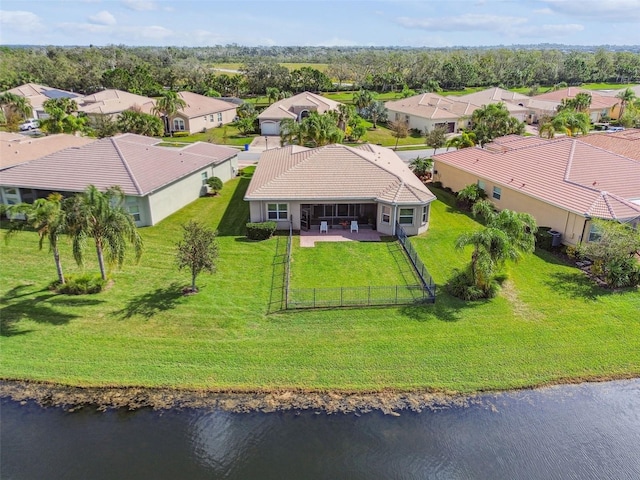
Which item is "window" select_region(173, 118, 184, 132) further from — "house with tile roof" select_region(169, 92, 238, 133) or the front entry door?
the front entry door

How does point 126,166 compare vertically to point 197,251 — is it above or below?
above

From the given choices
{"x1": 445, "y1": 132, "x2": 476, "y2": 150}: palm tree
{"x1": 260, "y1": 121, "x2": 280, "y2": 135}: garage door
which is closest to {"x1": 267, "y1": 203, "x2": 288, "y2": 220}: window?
{"x1": 445, "y1": 132, "x2": 476, "y2": 150}: palm tree

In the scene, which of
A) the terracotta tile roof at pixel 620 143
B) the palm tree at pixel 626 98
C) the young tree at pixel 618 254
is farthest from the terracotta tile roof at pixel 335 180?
the palm tree at pixel 626 98

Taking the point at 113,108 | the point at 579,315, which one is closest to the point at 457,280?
the point at 579,315

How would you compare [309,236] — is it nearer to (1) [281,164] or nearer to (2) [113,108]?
(1) [281,164]

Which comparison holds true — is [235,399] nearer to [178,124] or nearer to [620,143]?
[620,143]

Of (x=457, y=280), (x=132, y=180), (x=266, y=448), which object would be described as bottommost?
(x=266, y=448)

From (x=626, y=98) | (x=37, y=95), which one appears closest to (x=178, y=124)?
(x=37, y=95)
